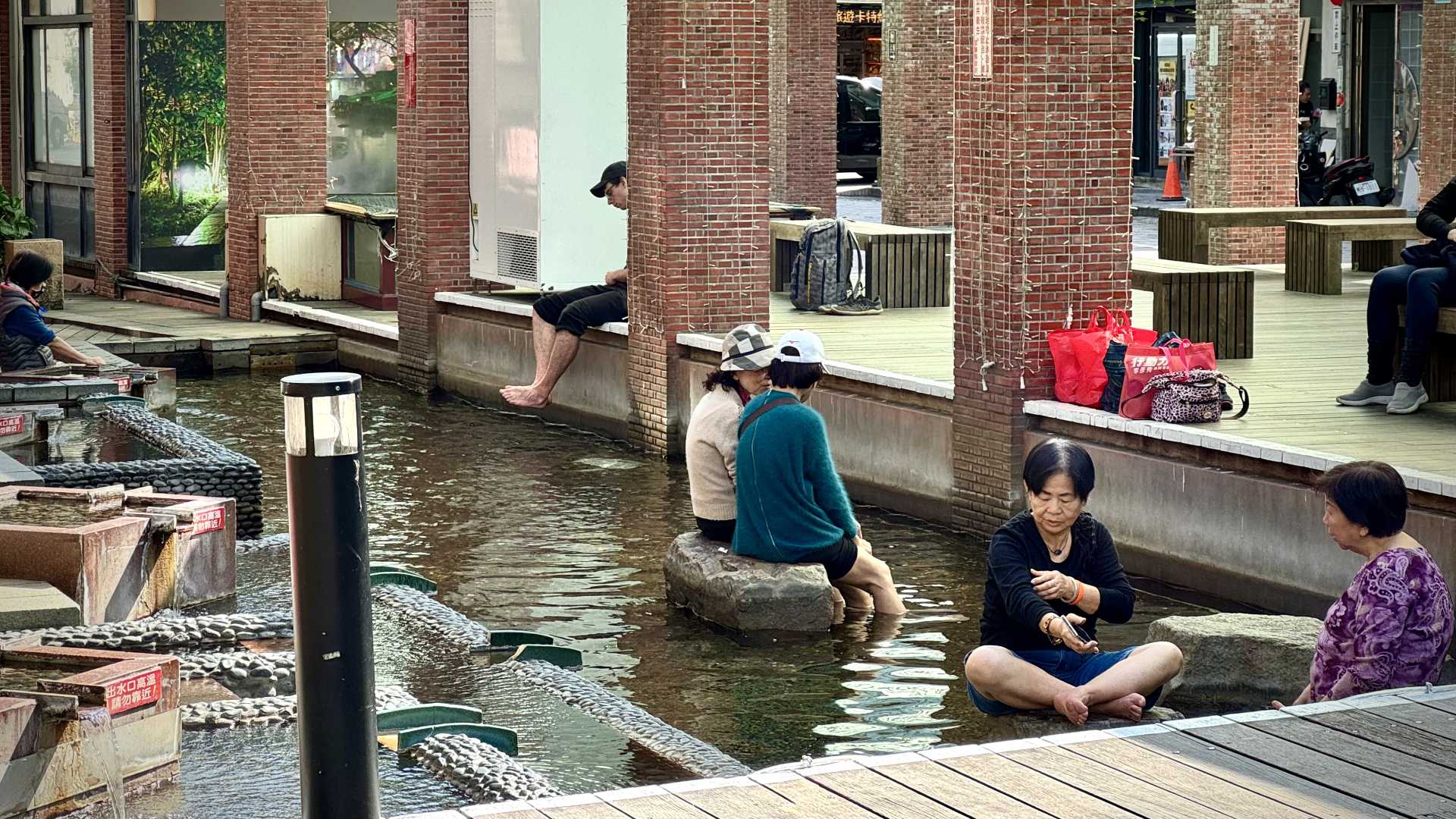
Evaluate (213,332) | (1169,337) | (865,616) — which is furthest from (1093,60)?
(213,332)

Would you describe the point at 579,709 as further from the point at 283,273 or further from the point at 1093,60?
the point at 283,273

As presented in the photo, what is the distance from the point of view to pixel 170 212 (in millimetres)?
23156

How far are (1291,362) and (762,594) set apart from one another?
18.1 ft

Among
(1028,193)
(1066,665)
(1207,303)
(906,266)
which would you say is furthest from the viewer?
(906,266)

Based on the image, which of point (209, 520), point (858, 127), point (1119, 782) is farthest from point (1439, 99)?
point (858, 127)

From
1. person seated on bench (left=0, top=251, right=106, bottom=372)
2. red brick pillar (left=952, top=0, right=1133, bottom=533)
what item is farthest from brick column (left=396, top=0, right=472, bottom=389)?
red brick pillar (left=952, top=0, right=1133, bottom=533)

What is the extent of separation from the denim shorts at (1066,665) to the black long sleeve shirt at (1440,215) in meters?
5.26

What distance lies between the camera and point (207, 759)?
6266mm

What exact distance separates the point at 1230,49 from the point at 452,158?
8289 millimetres

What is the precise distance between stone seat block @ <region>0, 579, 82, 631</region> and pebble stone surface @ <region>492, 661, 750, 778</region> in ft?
5.08

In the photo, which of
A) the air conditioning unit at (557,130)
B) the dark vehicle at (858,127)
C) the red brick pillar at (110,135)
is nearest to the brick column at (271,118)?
the red brick pillar at (110,135)

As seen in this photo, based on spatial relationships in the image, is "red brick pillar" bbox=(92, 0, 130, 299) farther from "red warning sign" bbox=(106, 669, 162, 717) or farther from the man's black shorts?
"red warning sign" bbox=(106, 669, 162, 717)

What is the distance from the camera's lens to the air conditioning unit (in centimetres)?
1551

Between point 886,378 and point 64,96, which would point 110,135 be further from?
point 886,378
